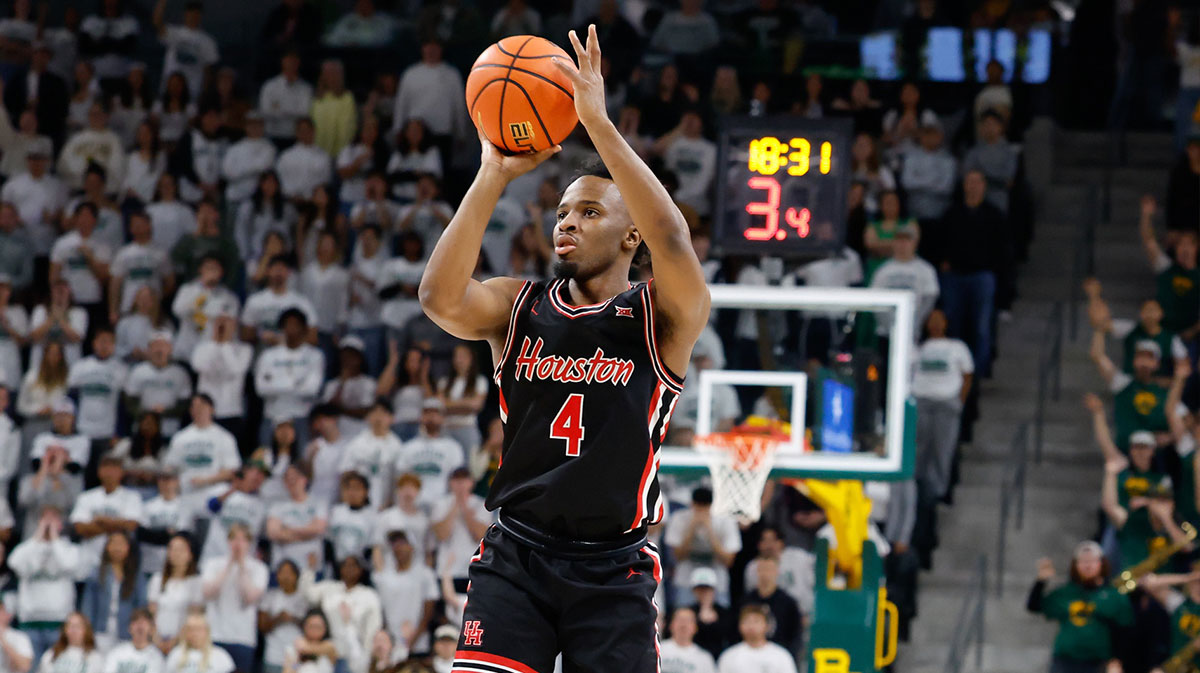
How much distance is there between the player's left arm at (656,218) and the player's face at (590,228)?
0.29 ft

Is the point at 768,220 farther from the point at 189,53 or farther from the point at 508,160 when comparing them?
the point at 189,53

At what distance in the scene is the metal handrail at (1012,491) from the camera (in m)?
13.4

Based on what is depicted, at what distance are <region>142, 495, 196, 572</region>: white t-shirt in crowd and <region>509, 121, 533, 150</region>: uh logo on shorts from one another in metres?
9.00

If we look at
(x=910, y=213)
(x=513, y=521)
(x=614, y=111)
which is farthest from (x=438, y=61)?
(x=513, y=521)

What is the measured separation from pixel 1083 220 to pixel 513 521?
40.8ft

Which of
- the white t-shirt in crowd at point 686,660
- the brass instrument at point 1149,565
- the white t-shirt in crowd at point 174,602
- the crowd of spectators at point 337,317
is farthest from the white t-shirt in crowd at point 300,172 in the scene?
the brass instrument at point 1149,565

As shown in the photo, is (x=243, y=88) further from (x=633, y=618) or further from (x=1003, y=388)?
(x=633, y=618)

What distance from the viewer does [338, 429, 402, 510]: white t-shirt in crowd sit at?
1344 cm

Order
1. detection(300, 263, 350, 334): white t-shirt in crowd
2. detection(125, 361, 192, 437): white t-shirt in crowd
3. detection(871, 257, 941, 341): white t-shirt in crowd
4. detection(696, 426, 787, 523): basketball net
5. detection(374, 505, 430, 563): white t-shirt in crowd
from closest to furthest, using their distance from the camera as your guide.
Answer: detection(696, 426, 787, 523): basketball net
detection(374, 505, 430, 563): white t-shirt in crowd
detection(871, 257, 941, 341): white t-shirt in crowd
detection(125, 361, 192, 437): white t-shirt in crowd
detection(300, 263, 350, 334): white t-shirt in crowd

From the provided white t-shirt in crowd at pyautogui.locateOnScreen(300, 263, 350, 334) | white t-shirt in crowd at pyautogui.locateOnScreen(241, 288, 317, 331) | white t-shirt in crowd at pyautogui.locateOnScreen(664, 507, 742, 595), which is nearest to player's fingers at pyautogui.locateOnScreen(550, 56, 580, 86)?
white t-shirt in crowd at pyautogui.locateOnScreen(664, 507, 742, 595)

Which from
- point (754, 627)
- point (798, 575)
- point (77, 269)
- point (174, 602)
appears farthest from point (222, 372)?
point (754, 627)

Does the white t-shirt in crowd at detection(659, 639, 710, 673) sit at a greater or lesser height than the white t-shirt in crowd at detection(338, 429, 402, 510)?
lesser

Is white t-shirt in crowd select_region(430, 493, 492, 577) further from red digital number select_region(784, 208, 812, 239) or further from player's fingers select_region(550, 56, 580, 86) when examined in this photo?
player's fingers select_region(550, 56, 580, 86)

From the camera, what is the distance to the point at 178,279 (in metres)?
15.1
